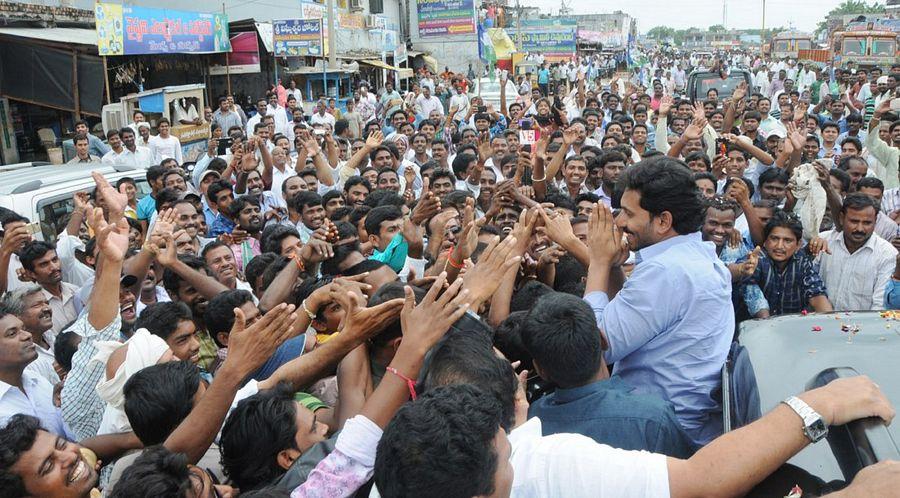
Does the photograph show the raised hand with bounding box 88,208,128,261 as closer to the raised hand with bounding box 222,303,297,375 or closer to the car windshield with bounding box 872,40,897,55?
the raised hand with bounding box 222,303,297,375

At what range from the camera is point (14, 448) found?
2264 mm

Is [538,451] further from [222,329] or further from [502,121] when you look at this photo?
[502,121]

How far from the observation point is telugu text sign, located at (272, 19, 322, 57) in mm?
19219

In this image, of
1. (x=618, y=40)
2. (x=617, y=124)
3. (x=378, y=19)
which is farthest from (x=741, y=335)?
(x=618, y=40)

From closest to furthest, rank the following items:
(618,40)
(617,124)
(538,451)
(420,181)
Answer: (538,451) < (420,181) < (617,124) < (618,40)

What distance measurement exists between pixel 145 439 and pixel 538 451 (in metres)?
1.56

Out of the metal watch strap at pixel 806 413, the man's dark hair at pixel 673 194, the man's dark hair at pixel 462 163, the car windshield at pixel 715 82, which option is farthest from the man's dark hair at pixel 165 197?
the car windshield at pixel 715 82

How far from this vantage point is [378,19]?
91.9 ft

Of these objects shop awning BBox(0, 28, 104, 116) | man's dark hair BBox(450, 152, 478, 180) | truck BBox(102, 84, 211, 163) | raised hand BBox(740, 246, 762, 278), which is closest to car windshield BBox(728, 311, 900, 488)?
raised hand BBox(740, 246, 762, 278)

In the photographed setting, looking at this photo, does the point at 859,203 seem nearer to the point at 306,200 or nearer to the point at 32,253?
the point at 306,200

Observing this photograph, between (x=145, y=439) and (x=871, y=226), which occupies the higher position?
(x=871, y=226)

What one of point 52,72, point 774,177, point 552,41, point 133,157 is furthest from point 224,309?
point 552,41

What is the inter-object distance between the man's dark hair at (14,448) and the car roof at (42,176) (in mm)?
4918

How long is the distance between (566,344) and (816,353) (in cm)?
83
